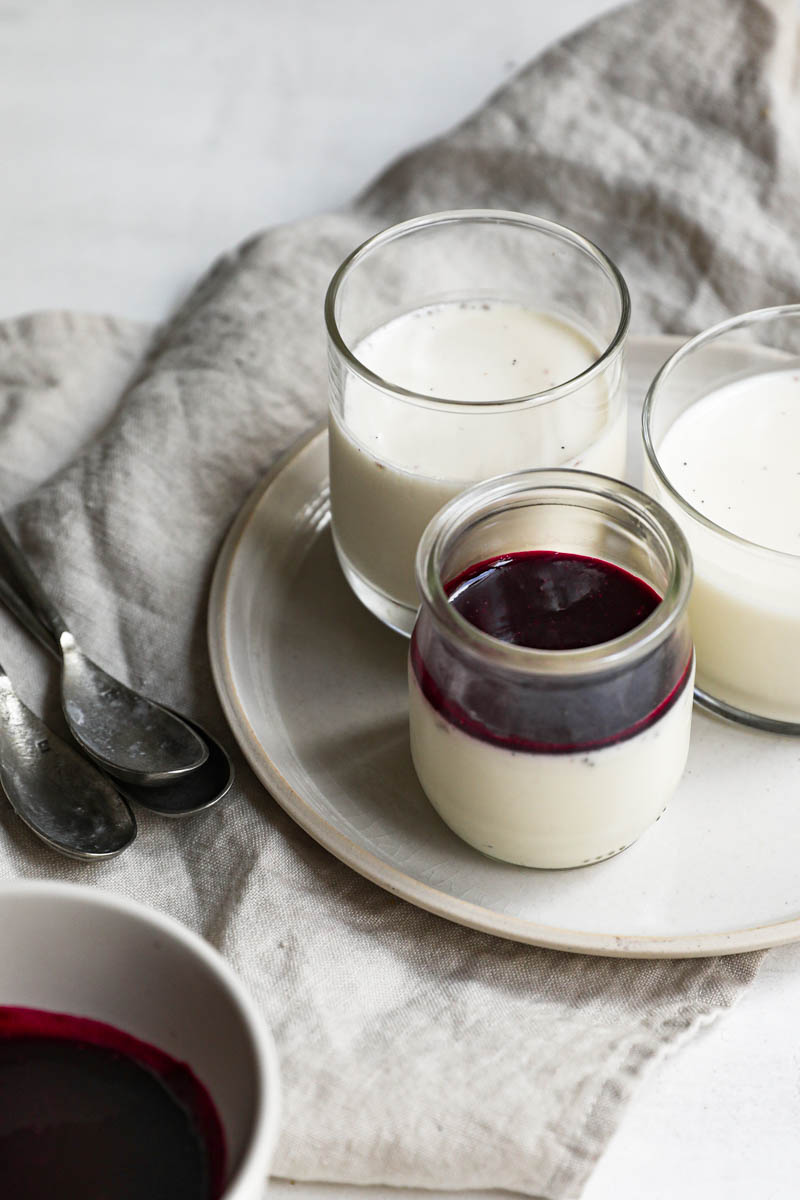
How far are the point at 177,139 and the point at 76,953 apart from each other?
1.47m

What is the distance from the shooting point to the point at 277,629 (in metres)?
1.34

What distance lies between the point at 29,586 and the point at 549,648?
0.57 metres

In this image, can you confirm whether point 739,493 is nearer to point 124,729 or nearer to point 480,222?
point 480,222

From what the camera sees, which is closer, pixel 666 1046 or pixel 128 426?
pixel 666 1046

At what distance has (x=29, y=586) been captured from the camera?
1.34m

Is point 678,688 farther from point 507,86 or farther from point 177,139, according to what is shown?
point 177,139

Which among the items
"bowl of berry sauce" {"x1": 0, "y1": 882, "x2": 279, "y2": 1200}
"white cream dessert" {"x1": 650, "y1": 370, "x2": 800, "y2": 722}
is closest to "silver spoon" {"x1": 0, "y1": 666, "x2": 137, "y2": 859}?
"bowl of berry sauce" {"x1": 0, "y1": 882, "x2": 279, "y2": 1200}

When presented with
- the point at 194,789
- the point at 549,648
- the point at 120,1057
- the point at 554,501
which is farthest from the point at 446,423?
the point at 120,1057

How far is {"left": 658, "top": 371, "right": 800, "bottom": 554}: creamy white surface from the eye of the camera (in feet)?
3.90

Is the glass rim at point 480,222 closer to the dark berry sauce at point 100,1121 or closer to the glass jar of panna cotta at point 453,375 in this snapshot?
the glass jar of panna cotta at point 453,375

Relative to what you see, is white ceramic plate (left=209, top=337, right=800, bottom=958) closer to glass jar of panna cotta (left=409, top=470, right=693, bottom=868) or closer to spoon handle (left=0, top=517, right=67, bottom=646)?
glass jar of panna cotta (left=409, top=470, right=693, bottom=868)

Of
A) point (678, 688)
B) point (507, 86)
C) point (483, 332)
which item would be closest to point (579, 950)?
point (678, 688)

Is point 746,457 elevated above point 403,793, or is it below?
above

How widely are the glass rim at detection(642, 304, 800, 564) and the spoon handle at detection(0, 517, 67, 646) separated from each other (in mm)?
577
